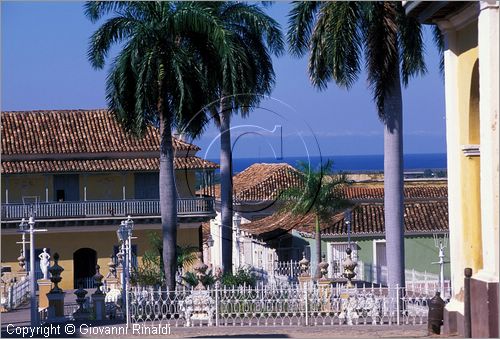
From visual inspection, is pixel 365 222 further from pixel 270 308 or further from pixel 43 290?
pixel 270 308

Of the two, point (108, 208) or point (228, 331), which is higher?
point (108, 208)

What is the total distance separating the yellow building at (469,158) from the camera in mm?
13102

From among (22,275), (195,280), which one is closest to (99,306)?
(195,280)

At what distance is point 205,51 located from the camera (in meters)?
26.0

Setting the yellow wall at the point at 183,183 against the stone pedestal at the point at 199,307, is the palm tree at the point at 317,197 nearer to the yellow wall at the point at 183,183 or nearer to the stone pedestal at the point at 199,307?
the yellow wall at the point at 183,183

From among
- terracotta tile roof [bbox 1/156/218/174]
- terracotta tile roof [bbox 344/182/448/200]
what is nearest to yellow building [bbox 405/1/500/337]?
terracotta tile roof [bbox 344/182/448/200]

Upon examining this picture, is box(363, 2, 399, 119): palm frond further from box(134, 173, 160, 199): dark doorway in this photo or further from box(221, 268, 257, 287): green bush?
box(134, 173, 160, 199): dark doorway

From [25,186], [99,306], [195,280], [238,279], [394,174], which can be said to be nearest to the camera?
[99,306]

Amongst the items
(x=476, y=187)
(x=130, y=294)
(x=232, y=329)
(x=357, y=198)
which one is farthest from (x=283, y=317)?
(x=357, y=198)

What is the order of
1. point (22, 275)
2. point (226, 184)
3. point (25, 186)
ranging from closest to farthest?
point (226, 184), point (22, 275), point (25, 186)

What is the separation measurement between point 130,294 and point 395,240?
573 cm

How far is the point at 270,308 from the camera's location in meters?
21.5

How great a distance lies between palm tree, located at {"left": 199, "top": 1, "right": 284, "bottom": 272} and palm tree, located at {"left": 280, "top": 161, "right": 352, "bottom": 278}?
7.27 metres

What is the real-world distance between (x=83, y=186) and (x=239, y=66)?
73.8ft
